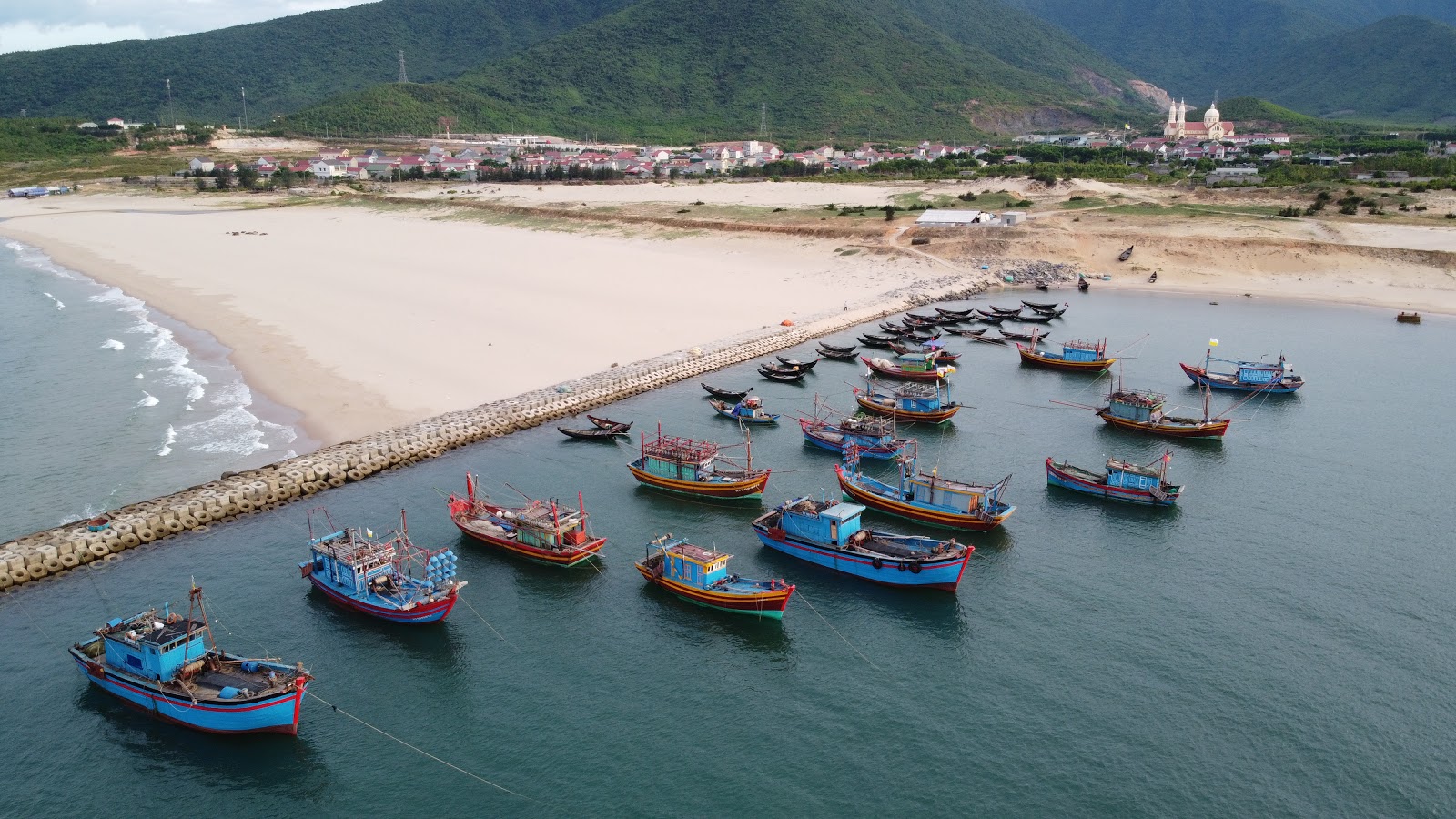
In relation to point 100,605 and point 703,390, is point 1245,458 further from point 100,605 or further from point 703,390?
point 100,605

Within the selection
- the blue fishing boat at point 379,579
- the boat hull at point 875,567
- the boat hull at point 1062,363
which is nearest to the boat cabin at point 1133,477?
the boat hull at point 875,567

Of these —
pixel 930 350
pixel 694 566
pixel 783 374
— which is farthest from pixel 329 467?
pixel 930 350

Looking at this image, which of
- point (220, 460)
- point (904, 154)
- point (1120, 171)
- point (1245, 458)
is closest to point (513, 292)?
point (220, 460)

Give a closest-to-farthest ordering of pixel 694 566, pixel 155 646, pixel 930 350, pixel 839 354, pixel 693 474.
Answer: pixel 155 646, pixel 694 566, pixel 693 474, pixel 930 350, pixel 839 354

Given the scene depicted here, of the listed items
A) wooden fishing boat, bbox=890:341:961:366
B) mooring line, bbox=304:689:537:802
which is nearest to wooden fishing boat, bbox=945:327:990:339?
wooden fishing boat, bbox=890:341:961:366

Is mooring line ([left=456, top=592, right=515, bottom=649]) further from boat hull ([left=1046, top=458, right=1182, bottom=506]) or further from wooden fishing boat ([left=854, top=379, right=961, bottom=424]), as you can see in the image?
wooden fishing boat ([left=854, top=379, right=961, bottom=424])

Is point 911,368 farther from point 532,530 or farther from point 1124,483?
point 532,530

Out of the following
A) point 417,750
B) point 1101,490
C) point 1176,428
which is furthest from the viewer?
point 1176,428
